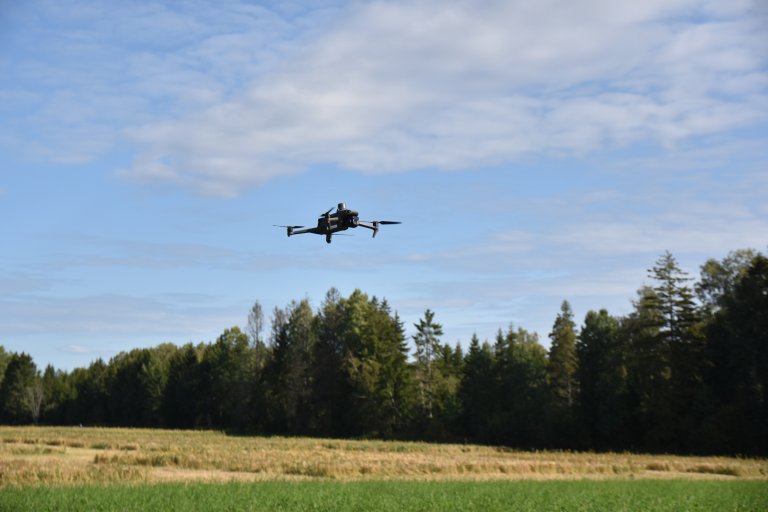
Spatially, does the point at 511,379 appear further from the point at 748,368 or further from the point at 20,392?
the point at 20,392

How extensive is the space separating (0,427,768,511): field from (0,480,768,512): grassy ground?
1.7 inches

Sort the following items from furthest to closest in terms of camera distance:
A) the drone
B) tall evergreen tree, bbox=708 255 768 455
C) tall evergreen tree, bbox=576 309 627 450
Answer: tall evergreen tree, bbox=576 309 627 450
tall evergreen tree, bbox=708 255 768 455
the drone

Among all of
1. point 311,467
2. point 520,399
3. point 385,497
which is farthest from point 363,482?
point 520,399

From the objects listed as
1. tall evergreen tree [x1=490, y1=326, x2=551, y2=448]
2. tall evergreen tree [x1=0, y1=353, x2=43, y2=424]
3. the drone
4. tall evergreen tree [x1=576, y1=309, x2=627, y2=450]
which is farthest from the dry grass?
tall evergreen tree [x1=0, y1=353, x2=43, y2=424]

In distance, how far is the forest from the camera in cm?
5706

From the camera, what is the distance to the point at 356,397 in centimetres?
8062

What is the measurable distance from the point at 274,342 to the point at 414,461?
178ft

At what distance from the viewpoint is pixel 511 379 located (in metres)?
76.3

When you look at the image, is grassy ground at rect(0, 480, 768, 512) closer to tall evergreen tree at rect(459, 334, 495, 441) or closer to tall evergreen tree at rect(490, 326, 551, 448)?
tall evergreen tree at rect(490, 326, 551, 448)

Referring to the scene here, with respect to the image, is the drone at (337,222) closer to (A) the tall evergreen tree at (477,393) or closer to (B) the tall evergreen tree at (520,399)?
(B) the tall evergreen tree at (520,399)

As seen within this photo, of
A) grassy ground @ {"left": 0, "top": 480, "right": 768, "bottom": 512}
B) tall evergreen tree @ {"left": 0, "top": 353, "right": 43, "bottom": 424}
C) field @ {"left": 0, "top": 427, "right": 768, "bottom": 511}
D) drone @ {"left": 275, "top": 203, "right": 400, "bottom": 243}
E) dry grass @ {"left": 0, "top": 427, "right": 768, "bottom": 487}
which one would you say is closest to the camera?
drone @ {"left": 275, "top": 203, "right": 400, "bottom": 243}

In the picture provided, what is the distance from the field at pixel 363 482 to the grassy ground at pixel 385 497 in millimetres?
44

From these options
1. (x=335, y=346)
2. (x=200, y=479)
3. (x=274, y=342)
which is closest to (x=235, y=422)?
(x=274, y=342)

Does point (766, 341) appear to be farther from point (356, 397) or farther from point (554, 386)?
point (356, 397)
